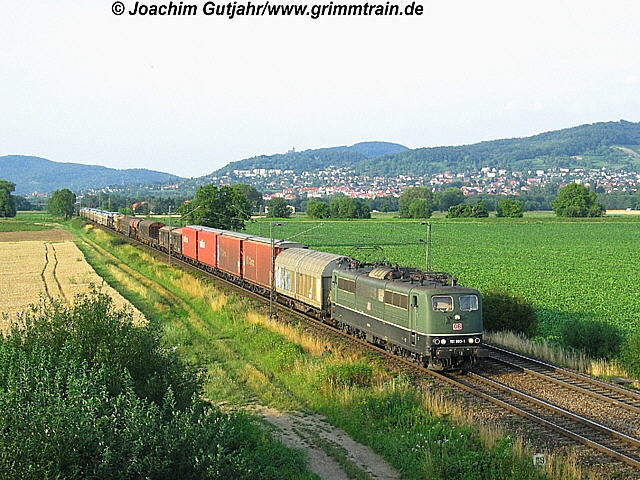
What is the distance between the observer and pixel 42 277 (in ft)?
195

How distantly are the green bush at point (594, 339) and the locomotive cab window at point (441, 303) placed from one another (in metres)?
8.55

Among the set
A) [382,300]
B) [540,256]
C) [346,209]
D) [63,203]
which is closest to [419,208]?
[346,209]

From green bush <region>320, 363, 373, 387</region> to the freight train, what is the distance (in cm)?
223

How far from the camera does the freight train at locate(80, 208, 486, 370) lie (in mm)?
23234

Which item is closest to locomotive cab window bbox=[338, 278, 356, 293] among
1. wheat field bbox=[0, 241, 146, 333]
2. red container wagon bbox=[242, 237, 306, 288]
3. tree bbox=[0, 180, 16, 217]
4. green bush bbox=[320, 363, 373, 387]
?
green bush bbox=[320, 363, 373, 387]

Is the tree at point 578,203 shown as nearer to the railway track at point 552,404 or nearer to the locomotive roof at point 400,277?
the locomotive roof at point 400,277

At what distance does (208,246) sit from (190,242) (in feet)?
21.8

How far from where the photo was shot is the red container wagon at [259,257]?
41900 mm

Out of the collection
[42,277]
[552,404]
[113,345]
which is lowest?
[42,277]

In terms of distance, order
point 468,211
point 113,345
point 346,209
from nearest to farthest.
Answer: point 113,345
point 468,211
point 346,209

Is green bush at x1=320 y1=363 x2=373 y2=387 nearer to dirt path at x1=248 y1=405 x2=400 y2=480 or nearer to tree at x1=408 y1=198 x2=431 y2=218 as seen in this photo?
dirt path at x1=248 y1=405 x2=400 y2=480

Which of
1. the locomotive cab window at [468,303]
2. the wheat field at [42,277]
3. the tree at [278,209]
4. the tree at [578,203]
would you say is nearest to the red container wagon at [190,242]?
the wheat field at [42,277]

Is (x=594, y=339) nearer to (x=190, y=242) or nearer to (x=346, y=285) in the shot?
(x=346, y=285)

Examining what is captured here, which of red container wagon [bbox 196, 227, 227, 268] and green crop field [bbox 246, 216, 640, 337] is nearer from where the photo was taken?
green crop field [bbox 246, 216, 640, 337]
